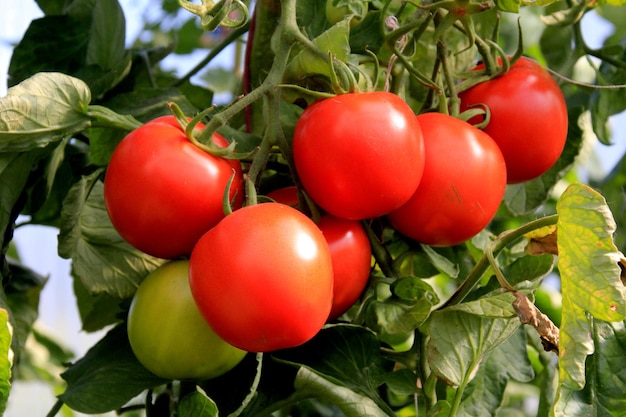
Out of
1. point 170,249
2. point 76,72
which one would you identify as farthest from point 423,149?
point 76,72

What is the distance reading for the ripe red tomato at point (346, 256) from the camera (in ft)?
1.76

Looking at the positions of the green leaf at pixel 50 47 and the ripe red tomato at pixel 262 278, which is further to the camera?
the green leaf at pixel 50 47

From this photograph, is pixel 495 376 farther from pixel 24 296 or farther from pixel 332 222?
pixel 24 296

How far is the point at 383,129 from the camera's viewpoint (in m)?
0.50

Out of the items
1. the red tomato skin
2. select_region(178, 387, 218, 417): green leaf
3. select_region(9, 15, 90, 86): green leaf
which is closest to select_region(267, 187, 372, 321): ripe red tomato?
the red tomato skin

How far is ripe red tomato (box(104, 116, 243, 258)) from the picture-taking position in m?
0.51

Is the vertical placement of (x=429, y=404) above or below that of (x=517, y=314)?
below

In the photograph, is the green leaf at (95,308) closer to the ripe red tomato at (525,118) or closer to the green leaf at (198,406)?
the green leaf at (198,406)

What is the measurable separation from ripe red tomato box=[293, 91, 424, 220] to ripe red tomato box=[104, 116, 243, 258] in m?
0.06

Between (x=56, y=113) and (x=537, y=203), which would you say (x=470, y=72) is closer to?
(x=537, y=203)

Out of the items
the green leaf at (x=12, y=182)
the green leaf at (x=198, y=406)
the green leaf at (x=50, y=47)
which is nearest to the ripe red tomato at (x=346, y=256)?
the green leaf at (x=198, y=406)

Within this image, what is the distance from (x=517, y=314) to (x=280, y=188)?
20 cm

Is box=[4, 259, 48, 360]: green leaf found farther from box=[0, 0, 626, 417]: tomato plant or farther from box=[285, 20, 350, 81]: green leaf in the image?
box=[285, 20, 350, 81]: green leaf

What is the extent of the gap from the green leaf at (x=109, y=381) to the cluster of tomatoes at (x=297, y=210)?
0.07 metres
